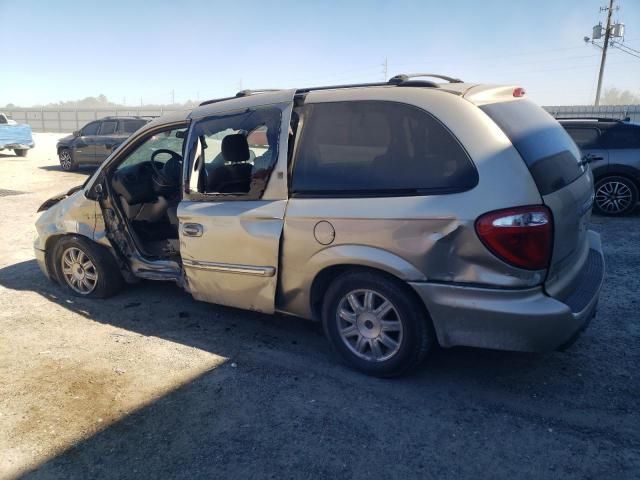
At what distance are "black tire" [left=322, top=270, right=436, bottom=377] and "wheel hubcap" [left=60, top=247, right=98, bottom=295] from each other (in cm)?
267

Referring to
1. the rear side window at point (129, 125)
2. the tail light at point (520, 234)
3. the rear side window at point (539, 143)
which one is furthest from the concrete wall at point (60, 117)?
the tail light at point (520, 234)

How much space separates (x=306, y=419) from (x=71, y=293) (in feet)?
10.9

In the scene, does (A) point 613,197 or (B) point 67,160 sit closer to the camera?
(A) point 613,197

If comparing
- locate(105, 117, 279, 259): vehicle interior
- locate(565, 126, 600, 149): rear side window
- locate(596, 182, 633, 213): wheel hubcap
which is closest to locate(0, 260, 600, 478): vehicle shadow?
locate(105, 117, 279, 259): vehicle interior

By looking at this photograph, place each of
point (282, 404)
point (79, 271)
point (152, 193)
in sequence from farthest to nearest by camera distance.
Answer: point (152, 193), point (79, 271), point (282, 404)

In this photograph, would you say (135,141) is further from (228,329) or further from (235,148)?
(228,329)

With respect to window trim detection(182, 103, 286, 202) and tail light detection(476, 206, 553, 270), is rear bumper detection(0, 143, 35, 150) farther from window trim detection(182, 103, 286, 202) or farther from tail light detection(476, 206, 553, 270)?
tail light detection(476, 206, 553, 270)

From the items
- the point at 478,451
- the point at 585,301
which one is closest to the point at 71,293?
the point at 478,451

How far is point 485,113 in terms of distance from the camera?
3.04 m

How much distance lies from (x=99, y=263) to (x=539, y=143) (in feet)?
13.0

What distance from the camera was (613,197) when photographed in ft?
27.8

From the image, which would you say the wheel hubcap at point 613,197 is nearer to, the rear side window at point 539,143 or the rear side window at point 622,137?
the rear side window at point 622,137

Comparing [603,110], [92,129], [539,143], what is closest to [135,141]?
[539,143]

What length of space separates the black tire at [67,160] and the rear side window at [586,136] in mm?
14395
